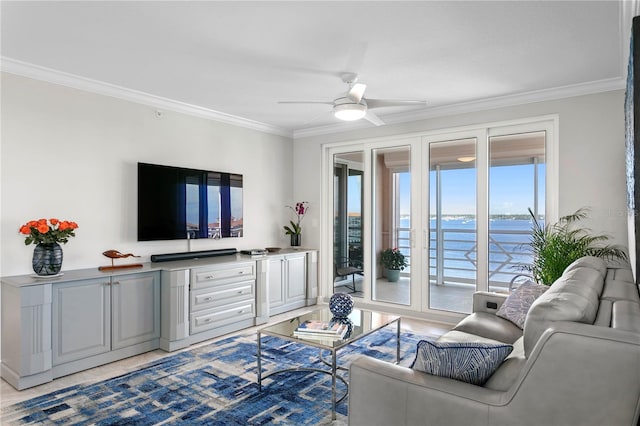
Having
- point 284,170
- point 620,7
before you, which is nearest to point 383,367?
point 620,7

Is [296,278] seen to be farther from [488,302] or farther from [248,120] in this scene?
[488,302]

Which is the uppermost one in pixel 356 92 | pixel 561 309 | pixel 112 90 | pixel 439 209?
pixel 112 90

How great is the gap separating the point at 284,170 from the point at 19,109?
3319mm

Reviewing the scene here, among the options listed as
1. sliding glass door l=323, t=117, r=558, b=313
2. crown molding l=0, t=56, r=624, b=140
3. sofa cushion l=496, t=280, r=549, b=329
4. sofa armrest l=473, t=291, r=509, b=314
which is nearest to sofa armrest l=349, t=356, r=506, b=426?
sofa cushion l=496, t=280, r=549, b=329

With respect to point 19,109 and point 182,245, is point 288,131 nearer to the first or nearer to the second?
point 182,245

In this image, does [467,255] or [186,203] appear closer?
[186,203]

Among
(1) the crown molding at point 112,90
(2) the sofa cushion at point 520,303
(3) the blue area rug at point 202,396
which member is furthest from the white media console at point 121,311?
(2) the sofa cushion at point 520,303

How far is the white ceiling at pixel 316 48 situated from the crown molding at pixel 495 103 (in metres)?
0.02


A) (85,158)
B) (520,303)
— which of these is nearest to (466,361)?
(520,303)

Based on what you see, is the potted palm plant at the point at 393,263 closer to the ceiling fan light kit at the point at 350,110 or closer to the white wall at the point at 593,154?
the white wall at the point at 593,154

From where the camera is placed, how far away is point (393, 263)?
524 centimetres

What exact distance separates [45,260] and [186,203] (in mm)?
1553

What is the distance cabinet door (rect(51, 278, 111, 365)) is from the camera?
311cm

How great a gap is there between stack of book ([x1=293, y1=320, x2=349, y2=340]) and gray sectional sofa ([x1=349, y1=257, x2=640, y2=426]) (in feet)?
3.13
